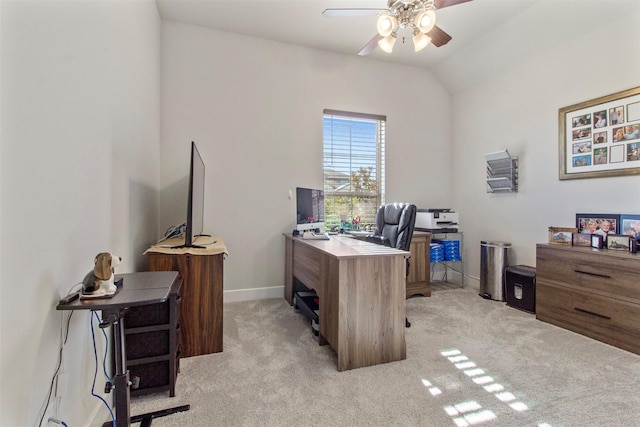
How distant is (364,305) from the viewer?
6.76 feet

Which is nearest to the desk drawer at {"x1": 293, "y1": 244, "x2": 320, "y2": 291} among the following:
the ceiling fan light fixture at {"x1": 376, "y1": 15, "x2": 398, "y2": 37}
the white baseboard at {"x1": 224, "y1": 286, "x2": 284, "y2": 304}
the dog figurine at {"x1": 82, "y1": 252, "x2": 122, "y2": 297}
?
the white baseboard at {"x1": 224, "y1": 286, "x2": 284, "y2": 304}

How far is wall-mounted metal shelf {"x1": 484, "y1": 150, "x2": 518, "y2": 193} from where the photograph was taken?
3.59 m

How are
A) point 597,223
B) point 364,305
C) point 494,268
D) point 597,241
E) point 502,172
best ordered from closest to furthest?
point 364,305
point 597,241
point 597,223
point 494,268
point 502,172

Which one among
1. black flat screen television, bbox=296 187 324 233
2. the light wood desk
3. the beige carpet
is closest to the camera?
the beige carpet

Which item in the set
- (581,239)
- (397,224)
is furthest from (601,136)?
(397,224)

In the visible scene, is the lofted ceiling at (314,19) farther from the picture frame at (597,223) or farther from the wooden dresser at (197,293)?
the wooden dresser at (197,293)

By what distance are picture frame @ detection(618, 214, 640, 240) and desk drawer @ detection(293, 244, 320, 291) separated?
2.67 meters

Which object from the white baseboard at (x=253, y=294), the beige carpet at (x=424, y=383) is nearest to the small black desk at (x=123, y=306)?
the beige carpet at (x=424, y=383)

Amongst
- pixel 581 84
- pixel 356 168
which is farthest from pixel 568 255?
pixel 356 168

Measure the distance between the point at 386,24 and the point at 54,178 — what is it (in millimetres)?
2311

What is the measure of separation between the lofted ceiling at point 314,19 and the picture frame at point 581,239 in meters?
2.28

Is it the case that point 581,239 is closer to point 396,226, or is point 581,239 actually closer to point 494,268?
point 494,268

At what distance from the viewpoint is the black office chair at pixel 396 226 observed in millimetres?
2766

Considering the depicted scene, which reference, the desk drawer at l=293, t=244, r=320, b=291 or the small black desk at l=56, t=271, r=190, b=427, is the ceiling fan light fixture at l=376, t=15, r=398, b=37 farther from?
the small black desk at l=56, t=271, r=190, b=427
